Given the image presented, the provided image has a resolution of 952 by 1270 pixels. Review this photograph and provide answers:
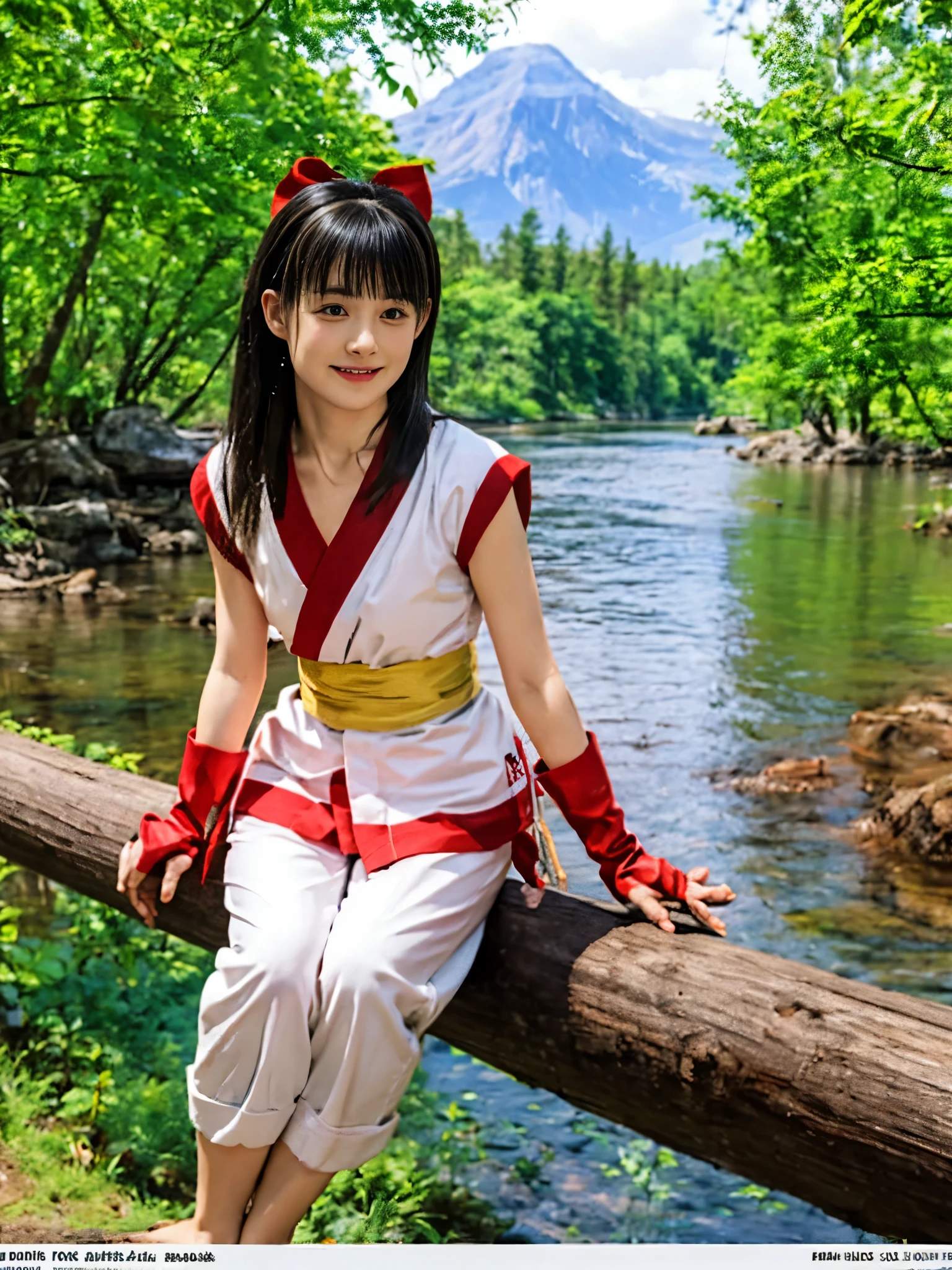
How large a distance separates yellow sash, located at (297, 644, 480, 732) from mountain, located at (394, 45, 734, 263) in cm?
151

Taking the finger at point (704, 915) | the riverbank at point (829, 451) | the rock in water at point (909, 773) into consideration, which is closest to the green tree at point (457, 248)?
the riverbank at point (829, 451)

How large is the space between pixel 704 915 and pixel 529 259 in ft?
161

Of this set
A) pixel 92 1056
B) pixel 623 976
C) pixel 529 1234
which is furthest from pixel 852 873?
pixel 623 976

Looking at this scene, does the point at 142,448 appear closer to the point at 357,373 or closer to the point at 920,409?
the point at 920,409

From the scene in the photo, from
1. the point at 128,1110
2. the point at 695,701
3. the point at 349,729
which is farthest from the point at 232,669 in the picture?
the point at 695,701

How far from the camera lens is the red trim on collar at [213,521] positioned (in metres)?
1.92

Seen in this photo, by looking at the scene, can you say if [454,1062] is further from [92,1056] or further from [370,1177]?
[92,1056]

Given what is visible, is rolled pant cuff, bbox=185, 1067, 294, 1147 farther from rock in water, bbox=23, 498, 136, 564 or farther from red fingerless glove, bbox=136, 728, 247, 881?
rock in water, bbox=23, 498, 136, 564

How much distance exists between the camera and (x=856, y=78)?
2.90 metres

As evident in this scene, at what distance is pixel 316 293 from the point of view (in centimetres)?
173

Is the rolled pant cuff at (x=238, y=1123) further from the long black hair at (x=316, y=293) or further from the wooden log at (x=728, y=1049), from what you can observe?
the long black hair at (x=316, y=293)

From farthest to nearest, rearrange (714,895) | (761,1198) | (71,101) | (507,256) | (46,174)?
(507,256), (46,174), (71,101), (761,1198), (714,895)

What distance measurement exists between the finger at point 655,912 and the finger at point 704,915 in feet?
0.16

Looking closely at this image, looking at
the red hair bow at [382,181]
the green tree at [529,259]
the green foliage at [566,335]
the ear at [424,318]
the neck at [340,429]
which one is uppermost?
the green tree at [529,259]
